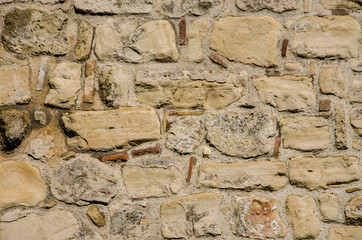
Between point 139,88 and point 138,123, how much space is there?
6.2 inches

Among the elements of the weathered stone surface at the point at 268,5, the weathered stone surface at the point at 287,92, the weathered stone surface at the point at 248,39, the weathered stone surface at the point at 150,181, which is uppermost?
the weathered stone surface at the point at 268,5

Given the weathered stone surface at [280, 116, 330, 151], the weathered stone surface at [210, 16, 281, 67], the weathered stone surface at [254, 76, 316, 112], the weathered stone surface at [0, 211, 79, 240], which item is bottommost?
the weathered stone surface at [0, 211, 79, 240]

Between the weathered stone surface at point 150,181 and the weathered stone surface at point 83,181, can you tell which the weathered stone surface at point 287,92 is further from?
the weathered stone surface at point 83,181

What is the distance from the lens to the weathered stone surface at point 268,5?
1624 mm

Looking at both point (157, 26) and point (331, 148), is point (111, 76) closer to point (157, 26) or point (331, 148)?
point (157, 26)

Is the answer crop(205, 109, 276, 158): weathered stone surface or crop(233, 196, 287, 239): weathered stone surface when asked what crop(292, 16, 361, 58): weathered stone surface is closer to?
crop(205, 109, 276, 158): weathered stone surface

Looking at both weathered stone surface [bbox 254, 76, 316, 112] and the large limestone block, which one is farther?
weathered stone surface [bbox 254, 76, 316, 112]

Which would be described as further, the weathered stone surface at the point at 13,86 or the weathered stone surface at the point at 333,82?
the weathered stone surface at the point at 333,82

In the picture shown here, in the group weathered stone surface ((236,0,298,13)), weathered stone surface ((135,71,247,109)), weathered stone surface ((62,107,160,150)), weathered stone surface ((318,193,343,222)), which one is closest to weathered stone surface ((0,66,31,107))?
weathered stone surface ((62,107,160,150))

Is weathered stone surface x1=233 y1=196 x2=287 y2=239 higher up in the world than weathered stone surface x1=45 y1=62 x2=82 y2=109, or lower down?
lower down

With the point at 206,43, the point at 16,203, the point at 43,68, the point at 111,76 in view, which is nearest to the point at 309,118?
the point at 206,43

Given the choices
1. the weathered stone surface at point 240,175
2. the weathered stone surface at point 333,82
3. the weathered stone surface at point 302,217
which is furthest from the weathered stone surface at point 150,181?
the weathered stone surface at point 333,82

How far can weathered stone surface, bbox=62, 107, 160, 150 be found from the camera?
155cm

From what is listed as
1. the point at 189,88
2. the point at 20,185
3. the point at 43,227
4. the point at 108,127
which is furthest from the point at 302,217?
the point at 20,185
